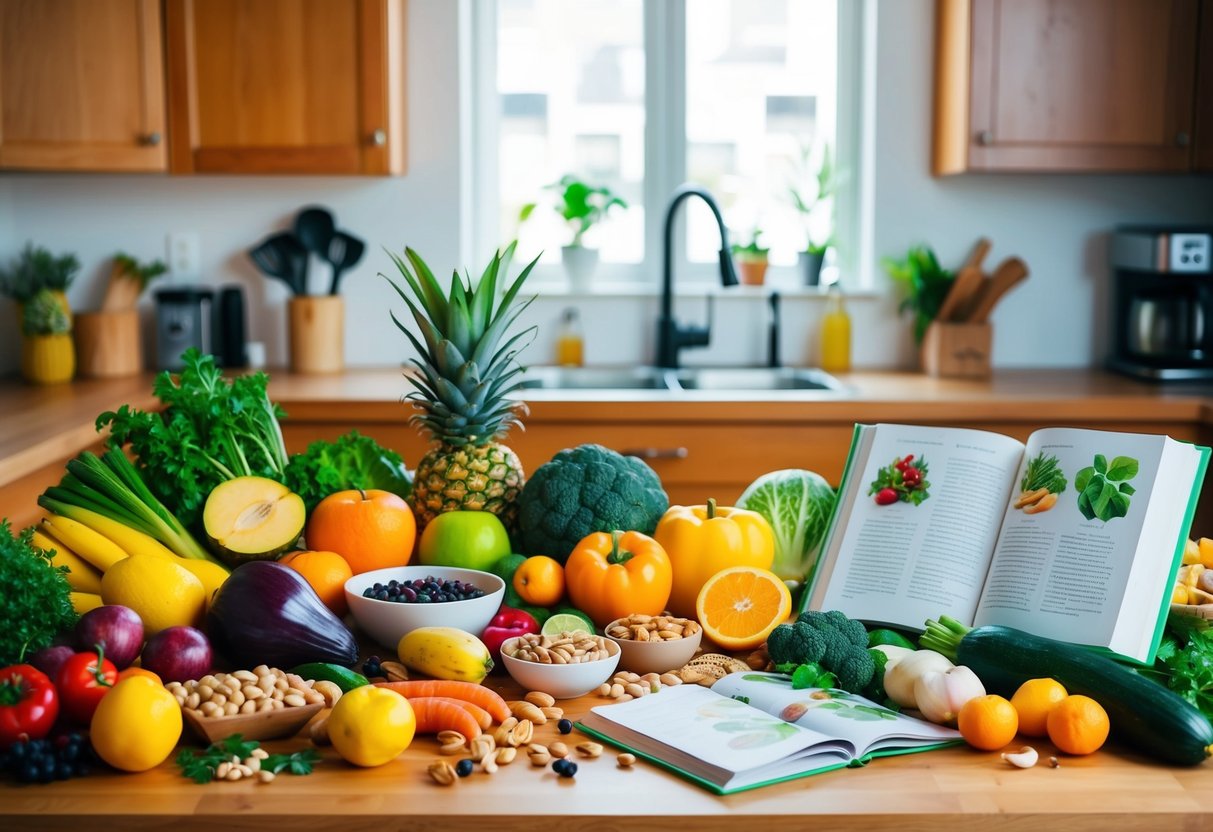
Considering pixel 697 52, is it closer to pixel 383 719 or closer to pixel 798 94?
pixel 798 94

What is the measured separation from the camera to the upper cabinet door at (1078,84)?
3451mm

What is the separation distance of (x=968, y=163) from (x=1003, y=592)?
2363mm

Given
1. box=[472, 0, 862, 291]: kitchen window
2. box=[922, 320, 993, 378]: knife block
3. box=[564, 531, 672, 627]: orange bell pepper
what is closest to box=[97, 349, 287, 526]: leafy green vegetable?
box=[564, 531, 672, 627]: orange bell pepper

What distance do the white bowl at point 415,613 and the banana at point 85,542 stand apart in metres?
0.31

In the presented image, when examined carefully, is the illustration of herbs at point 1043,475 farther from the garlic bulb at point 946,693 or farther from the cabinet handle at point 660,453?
the cabinet handle at point 660,453

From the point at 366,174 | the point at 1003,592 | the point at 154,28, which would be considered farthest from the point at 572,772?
the point at 154,28

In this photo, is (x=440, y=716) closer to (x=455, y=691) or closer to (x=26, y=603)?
(x=455, y=691)

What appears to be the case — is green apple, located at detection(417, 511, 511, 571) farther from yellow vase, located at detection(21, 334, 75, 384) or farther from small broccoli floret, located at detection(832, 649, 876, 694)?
yellow vase, located at detection(21, 334, 75, 384)

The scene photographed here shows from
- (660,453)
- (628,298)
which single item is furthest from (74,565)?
(628,298)

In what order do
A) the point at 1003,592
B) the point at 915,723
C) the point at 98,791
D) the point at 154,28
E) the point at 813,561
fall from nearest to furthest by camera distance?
1. the point at 98,791
2. the point at 915,723
3. the point at 1003,592
4. the point at 813,561
5. the point at 154,28

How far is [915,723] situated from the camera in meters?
1.23

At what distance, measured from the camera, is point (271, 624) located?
133 centimetres

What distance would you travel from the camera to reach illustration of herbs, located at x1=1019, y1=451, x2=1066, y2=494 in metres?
1.45

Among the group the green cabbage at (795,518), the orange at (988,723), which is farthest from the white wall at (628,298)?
the orange at (988,723)
